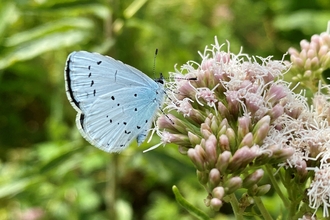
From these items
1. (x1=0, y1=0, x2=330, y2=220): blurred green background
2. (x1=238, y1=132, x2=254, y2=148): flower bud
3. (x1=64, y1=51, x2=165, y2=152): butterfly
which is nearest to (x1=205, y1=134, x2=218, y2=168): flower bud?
(x1=238, y1=132, x2=254, y2=148): flower bud

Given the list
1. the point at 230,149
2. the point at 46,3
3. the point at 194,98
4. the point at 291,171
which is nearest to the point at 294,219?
the point at 291,171

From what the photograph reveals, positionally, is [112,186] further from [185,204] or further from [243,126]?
[243,126]

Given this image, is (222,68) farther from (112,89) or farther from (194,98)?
(112,89)

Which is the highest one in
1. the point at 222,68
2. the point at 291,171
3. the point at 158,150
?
the point at 222,68

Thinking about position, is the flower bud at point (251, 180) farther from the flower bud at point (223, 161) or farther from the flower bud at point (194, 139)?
the flower bud at point (194, 139)

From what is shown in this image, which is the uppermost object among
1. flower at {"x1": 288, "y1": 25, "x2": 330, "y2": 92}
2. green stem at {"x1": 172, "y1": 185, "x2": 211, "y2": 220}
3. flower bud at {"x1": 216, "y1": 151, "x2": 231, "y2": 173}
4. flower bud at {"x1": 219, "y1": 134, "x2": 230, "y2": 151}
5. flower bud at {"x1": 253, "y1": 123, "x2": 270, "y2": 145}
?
flower at {"x1": 288, "y1": 25, "x2": 330, "y2": 92}

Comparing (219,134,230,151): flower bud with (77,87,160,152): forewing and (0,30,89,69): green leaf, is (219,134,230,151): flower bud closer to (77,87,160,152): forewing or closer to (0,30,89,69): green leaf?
(77,87,160,152): forewing
